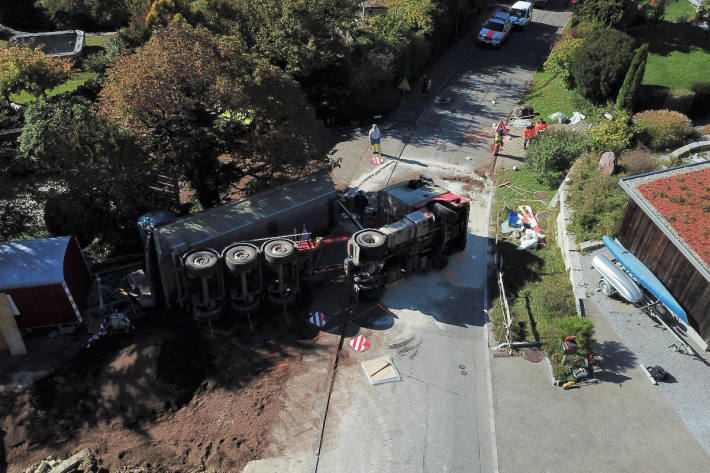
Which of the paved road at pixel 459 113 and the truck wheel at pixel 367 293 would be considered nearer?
the truck wheel at pixel 367 293

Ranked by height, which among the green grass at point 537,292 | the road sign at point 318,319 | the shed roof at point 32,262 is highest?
the shed roof at point 32,262

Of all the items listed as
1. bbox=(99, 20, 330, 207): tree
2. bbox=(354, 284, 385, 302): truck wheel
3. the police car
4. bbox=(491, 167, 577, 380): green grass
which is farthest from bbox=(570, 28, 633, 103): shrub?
bbox=(354, 284, 385, 302): truck wheel

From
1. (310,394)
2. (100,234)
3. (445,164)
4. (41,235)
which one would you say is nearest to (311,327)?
(310,394)

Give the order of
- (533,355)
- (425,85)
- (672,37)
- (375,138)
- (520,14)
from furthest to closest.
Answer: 1. (520,14)
2. (672,37)
3. (425,85)
4. (375,138)
5. (533,355)

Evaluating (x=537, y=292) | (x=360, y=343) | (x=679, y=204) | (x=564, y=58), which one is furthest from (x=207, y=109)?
(x=564, y=58)

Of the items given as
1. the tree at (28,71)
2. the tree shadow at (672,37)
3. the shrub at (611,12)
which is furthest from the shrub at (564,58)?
the tree at (28,71)

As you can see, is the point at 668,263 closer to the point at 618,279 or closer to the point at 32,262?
the point at 618,279

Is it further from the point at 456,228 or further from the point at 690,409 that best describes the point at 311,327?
the point at 690,409

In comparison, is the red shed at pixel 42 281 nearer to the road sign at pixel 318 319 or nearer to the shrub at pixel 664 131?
the road sign at pixel 318 319
